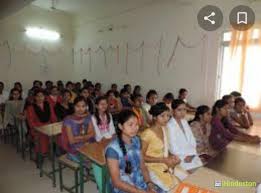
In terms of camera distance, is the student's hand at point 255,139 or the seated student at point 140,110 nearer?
the student's hand at point 255,139

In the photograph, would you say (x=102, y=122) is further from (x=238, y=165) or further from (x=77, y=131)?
(x=238, y=165)

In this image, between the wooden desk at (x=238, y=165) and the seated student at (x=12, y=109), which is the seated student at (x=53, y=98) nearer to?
the seated student at (x=12, y=109)

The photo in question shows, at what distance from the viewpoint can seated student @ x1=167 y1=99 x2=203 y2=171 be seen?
2.06m

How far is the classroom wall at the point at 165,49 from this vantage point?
13.1 feet

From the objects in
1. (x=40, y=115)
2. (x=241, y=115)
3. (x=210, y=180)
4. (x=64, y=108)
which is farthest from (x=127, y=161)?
(x=64, y=108)

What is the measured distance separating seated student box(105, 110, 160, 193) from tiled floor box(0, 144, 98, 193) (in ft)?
3.72

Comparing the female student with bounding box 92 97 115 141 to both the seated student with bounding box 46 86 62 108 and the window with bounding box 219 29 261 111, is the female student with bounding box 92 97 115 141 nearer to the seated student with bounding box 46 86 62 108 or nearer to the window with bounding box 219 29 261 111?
the seated student with bounding box 46 86 62 108

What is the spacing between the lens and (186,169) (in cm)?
202

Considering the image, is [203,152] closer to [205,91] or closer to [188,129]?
[188,129]

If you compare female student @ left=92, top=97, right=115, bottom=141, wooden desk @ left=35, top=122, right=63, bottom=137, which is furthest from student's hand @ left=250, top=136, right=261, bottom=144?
wooden desk @ left=35, top=122, right=63, bottom=137

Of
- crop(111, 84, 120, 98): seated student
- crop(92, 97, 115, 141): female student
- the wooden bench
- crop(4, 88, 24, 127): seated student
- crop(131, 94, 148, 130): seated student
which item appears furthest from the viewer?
crop(111, 84, 120, 98): seated student

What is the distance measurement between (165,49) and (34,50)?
3.85m

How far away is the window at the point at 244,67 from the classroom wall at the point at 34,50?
15.7 feet

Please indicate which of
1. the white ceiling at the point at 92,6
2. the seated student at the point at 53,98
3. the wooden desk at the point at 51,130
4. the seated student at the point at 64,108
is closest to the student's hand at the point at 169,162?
the wooden desk at the point at 51,130
